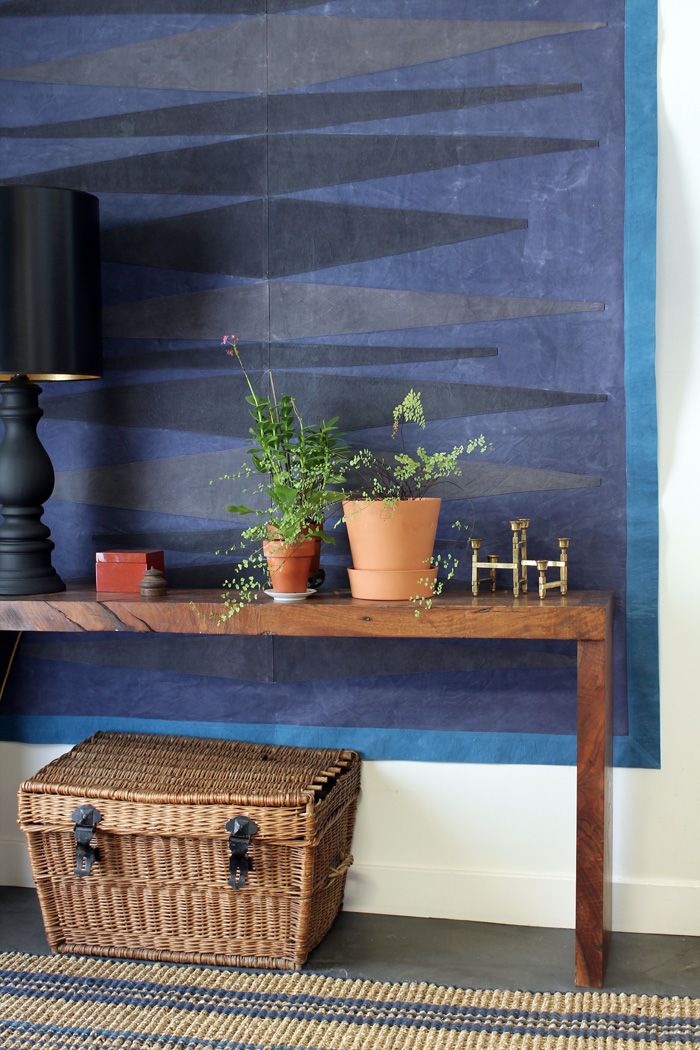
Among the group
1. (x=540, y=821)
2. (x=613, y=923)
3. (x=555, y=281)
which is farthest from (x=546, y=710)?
(x=555, y=281)

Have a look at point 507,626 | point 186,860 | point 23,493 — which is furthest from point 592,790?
point 23,493

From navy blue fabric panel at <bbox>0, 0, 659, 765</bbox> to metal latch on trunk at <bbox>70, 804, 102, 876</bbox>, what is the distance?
47cm

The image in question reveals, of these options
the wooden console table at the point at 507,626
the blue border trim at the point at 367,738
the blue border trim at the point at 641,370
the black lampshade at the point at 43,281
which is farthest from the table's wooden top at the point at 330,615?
the black lampshade at the point at 43,281

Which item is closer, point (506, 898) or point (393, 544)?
point (393, 544)

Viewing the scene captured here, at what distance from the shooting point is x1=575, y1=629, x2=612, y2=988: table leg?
2.24m

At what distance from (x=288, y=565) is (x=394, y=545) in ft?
0.81

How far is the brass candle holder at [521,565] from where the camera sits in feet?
7.93

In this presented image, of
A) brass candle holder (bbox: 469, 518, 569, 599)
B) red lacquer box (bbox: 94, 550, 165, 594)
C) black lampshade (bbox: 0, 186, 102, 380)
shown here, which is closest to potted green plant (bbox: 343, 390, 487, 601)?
brass candle holder (bbox: 469, 518, 569, 599)

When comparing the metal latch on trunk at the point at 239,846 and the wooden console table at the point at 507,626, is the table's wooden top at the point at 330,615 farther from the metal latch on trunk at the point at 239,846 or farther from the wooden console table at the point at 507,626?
the metal latch on trunk at the point at 239,846

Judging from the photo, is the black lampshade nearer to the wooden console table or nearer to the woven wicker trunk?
the wooden console table

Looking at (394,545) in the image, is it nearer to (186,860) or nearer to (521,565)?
(521,565)

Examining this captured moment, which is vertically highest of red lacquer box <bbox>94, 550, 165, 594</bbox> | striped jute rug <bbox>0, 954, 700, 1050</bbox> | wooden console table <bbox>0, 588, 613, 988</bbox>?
red lacquer box <bbox>94, 550, 165, 594</bbox>

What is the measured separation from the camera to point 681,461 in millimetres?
2584

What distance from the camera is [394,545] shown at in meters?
2.40
